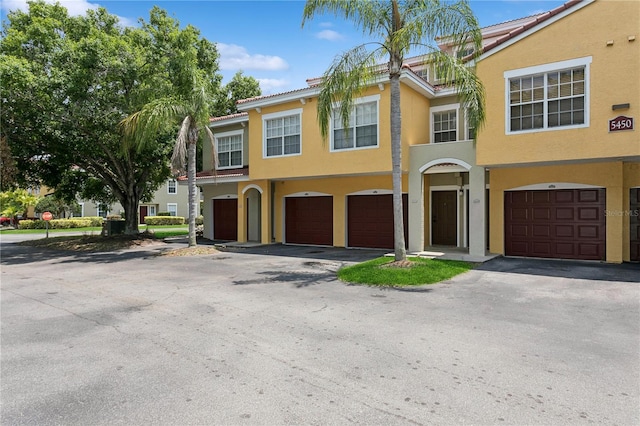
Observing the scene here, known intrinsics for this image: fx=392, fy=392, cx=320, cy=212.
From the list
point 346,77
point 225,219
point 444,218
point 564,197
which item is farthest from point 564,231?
point 225,219

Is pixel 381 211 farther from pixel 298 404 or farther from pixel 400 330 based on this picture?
pixel 298 404

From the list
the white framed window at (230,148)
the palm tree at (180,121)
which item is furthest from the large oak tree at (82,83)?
the white framed window at (230,148)

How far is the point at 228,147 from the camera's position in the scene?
22172mm

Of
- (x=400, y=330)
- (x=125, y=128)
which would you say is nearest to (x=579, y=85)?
(x=400, y=330)

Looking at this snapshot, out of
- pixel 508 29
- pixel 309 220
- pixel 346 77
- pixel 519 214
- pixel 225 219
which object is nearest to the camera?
pixel 346 77

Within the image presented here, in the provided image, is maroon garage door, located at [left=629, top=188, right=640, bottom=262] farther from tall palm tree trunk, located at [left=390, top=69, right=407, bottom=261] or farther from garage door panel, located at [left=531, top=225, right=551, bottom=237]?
tall palm tree trunk, located at [left=390, top=69, right=407, bottom=261]

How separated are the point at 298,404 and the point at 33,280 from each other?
11000 millimetres

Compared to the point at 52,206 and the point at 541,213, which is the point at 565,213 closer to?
the point at 541,213

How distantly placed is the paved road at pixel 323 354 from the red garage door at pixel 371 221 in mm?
7483

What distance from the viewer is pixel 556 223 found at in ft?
44.3

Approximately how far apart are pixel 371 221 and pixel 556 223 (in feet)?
23.7

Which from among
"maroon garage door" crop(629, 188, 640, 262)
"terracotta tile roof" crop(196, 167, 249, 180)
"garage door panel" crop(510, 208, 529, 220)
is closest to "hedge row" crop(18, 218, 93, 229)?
"terracotta tile roof" crop(196, 167, 249, 180)

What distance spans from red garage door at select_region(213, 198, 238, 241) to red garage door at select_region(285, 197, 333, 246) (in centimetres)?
378

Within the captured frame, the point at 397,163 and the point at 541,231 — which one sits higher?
the point at 397,163
